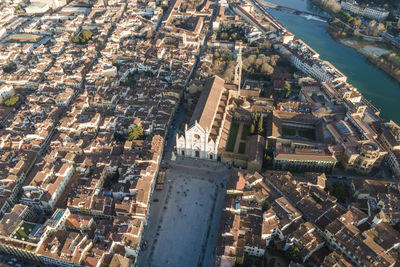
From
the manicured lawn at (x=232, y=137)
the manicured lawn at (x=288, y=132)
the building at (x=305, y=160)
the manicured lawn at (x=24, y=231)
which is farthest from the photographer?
the manicured lawn at (x=288, y=132)

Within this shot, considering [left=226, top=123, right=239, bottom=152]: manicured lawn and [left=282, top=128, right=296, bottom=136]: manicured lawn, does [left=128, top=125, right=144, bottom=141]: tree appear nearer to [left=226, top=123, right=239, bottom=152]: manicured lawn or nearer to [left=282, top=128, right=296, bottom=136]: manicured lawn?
[left=226, top=123, right=239, bottom=152]: manicured lawn

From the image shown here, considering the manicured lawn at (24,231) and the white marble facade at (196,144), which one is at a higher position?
the white marble facade at (196,144)

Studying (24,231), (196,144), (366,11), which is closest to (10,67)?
(24,231)

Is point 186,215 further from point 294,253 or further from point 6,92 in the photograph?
point 6,92

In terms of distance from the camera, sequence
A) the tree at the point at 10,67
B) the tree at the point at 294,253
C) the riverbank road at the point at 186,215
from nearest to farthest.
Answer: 1. the tree at the point at 294,253
2. the riverbank road at the point at 186,215
3. the tree at the point at 10,67

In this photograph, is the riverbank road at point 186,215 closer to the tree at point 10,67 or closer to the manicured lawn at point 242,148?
the manicured lawn at point 242,148

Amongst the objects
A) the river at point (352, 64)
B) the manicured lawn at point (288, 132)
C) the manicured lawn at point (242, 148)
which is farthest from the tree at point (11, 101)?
the river at point (352, 64)

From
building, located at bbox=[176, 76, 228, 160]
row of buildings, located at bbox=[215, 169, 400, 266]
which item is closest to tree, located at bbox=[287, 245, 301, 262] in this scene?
row of buildings, located at bbox=[215, 169, 400, 266]
